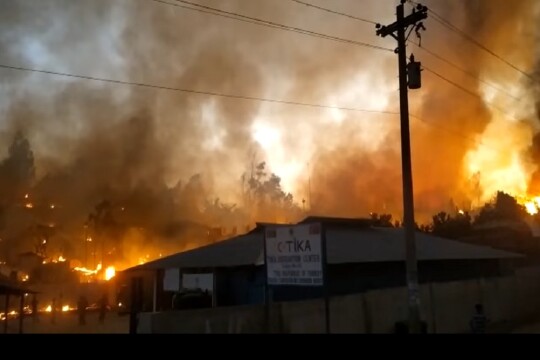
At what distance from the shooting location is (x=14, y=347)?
2.50 metres

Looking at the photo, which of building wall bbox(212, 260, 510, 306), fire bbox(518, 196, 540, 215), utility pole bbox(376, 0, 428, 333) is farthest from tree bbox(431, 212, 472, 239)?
utility pole bbox(376, 0, 428, 333)

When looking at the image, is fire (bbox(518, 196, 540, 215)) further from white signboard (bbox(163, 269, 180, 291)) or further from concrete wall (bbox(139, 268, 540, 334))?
white signboard (bbox(163, 269, 180, 291))

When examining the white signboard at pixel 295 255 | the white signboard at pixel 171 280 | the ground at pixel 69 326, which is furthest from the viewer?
the ground at pixel 69 326

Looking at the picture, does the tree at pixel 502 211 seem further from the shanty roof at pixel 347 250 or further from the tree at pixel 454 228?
the shanty roof at pixel 347 250

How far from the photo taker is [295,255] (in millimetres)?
11656

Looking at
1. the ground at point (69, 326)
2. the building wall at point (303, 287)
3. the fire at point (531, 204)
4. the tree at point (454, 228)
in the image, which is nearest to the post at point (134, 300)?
the building wall at point (303, 287)

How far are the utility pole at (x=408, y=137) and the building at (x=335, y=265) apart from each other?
5.46 meters

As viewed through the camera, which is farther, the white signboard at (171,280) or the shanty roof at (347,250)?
the white signboard at (171,280)

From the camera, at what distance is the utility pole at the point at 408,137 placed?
1412cm

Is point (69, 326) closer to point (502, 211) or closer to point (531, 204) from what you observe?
point (502, 211)

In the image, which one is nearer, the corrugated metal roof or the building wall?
the building wall

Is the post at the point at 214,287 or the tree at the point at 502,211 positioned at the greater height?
the tree at the point at 502,211

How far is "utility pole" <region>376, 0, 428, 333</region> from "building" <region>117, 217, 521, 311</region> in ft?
17.9

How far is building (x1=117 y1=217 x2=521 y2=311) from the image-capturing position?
790 inches
